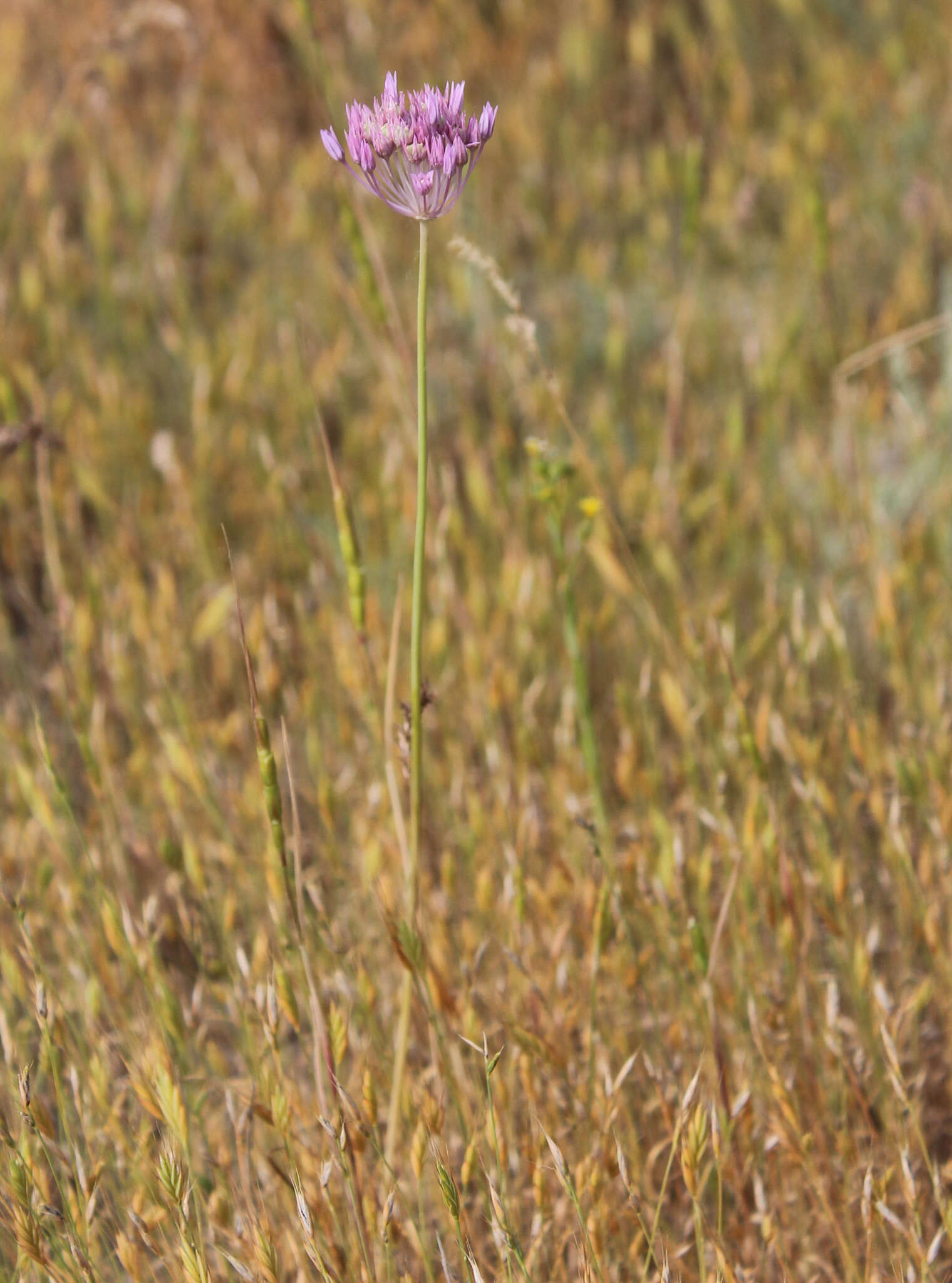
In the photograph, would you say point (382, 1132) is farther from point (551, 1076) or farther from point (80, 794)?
point (80, 794)

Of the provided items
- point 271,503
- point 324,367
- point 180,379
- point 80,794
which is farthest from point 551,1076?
point 180,379

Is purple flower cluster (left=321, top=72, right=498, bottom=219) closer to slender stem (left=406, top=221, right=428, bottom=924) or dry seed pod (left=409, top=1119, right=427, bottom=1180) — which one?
slender stem (left=406, top=221, right=428, bottom=924)

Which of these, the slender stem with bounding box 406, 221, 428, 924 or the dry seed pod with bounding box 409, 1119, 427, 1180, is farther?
the dry seed pod with bounding box 409, 1119, 427, 1180

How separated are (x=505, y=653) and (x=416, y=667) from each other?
3.20 ft

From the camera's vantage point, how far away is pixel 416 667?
84 cm

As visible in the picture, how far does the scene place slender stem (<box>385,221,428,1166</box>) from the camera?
29.4 inches

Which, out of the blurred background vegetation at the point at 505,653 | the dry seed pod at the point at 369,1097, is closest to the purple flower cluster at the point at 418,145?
the blurred background vegetation at the point at 505,653

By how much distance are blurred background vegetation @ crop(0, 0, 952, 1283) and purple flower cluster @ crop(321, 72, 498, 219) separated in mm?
144

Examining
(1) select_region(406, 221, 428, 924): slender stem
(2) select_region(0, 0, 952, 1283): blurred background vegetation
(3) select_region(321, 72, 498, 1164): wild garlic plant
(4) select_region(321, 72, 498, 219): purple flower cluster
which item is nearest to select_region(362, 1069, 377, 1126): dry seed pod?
(2) select_region(0, 0, 952, 1283): blurred background vegetation

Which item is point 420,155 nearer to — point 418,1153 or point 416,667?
point 416,667

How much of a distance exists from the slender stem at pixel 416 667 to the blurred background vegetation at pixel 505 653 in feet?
0.11

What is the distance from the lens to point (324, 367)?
246 centimetres

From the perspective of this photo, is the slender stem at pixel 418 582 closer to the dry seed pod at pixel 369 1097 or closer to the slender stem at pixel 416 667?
the slender stem at pixel 416 667

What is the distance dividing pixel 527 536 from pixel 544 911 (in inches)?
34.8
